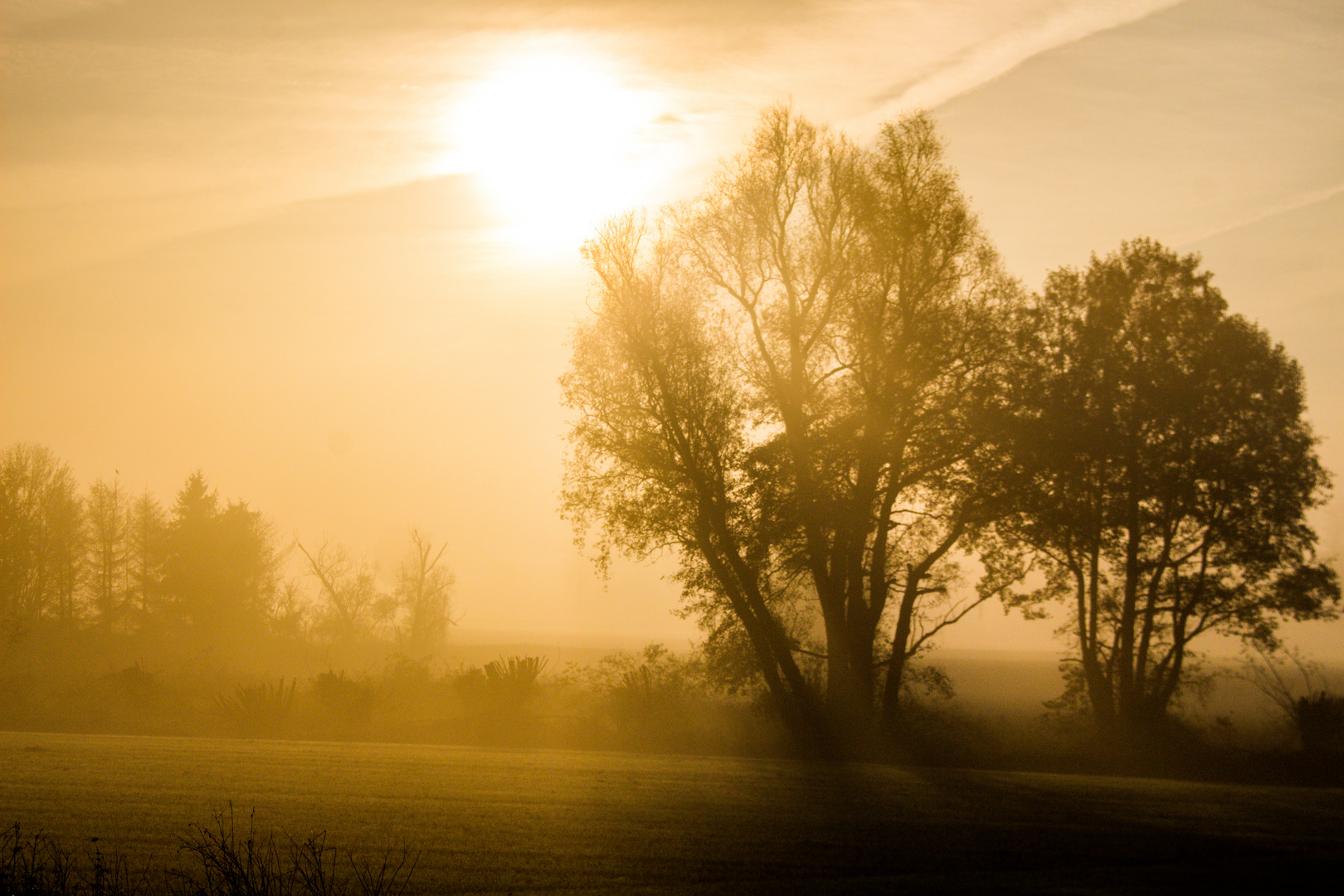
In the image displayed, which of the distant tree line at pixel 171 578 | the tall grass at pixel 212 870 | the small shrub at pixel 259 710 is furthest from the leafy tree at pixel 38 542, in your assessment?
the tall grass at pixel 212 870

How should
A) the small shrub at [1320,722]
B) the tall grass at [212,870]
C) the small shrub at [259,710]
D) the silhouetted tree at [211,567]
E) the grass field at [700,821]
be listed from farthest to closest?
1. the silhouetted tree at [211,567]
2. the small shrub at [259,710]
3. the small shrub at [1320,722]
4. the grass field at [700,821]
5. the tall grass at [212,870]

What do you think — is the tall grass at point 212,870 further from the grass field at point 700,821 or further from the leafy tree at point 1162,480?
the leafy tree at point 1162,480

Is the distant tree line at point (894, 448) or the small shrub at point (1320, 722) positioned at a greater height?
the distant tree line at point (894, 448)

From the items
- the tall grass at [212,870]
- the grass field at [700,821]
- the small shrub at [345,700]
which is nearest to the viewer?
the tall grass at [212,870]

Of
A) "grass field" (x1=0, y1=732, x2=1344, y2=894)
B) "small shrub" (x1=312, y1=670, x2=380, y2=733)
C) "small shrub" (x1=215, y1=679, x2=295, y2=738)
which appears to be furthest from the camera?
"small shrub" (x1=312, y1=670, x2=380, y2=733)

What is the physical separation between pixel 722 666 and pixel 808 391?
712 centimetres

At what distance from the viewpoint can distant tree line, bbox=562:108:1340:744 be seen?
21891mm

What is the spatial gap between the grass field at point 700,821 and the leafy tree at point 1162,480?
8.41 m

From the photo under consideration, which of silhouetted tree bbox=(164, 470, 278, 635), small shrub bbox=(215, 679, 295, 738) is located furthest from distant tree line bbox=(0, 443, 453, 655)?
small shrub bbox=(215, 679, 295, 738)

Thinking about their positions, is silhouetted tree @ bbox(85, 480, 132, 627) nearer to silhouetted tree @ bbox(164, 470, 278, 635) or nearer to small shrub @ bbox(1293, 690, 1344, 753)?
silhouetted tree @ bbox(164, 470, 278, 635)

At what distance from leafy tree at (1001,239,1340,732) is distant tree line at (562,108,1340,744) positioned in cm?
7

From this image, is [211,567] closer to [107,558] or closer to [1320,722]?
[107,558]

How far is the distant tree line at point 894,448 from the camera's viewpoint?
21891 mm

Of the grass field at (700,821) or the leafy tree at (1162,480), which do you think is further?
the leafy tree at (1162,480)
